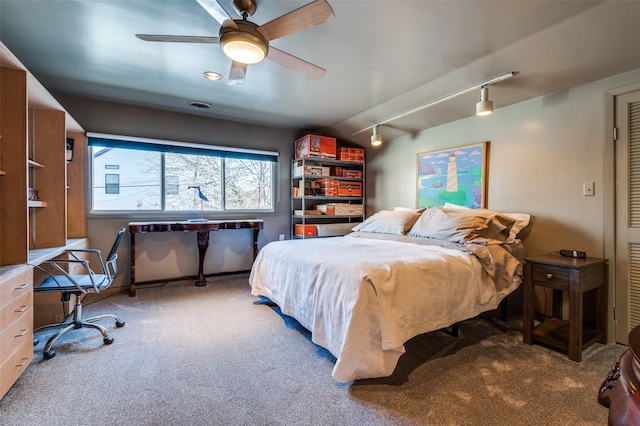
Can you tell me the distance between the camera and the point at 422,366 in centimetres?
190

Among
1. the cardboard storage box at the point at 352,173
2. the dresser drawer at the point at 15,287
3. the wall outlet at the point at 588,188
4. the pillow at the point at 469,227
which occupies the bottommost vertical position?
the dresser drawer at the point at 15,287

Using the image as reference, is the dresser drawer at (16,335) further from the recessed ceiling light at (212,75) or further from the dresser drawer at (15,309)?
the recessed ceiling light at (212,75)

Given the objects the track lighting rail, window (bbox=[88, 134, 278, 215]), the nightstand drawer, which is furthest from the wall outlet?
window (bbox=[88, 134, 278, 215])

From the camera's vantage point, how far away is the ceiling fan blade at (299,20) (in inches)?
59.6

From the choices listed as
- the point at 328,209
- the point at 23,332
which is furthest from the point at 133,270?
the point at 328,209

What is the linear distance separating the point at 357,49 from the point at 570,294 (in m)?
2.44

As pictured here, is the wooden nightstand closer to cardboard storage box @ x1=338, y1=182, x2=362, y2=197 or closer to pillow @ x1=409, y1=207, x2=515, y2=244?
pillow @ x1=409, y1=207, x2=515, y2=244

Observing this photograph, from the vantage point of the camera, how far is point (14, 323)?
5.42 ft

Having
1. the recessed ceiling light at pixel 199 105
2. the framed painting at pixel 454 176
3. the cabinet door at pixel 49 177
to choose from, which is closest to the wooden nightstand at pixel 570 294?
the framed painting at pixel 454 176

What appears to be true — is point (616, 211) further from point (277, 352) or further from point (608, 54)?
point (277, 352)

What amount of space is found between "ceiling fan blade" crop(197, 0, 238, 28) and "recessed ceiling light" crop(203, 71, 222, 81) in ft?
3.92

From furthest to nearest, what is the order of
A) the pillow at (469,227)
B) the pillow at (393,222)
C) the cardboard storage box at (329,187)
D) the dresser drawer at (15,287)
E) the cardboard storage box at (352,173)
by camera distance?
the cardboard storage box at (352,173) < the cardboard storage box at (329,187) < the pillow at (393,222) < the pillow at (469,227) < the dresser drawer at (15,287)

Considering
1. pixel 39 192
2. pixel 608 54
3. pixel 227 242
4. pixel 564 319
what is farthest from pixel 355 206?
pixel 39 192

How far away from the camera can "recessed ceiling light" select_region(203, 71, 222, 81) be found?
2.76 meters
